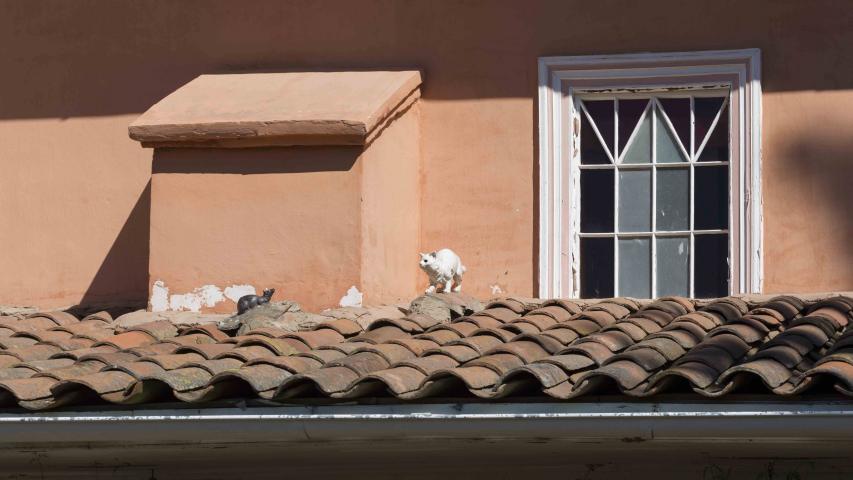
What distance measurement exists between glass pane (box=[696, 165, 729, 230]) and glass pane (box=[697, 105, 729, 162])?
6cm

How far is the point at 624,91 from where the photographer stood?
868cm

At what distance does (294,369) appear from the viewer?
5.78 metres

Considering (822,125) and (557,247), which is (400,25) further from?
(822,125)

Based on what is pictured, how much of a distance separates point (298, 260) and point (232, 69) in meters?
1.56

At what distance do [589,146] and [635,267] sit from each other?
29.9 inches

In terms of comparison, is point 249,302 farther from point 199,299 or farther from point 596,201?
point 596,201

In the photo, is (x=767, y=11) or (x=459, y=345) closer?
(x=459, y=345)

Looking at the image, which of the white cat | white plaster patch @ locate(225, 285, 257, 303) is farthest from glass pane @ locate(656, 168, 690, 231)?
white plaster patch @ locate(225, 285, 257, 303)

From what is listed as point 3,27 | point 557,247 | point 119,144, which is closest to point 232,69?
point 119,144

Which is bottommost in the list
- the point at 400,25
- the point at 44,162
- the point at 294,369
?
the point at 294,369

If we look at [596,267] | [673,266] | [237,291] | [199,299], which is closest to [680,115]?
[673,266]

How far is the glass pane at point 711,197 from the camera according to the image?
8.53m

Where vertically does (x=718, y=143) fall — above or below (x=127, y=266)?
above

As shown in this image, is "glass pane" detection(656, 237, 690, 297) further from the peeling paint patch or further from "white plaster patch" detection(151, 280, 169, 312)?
"white plaster patch" detection(151, 280, 169, 312)
